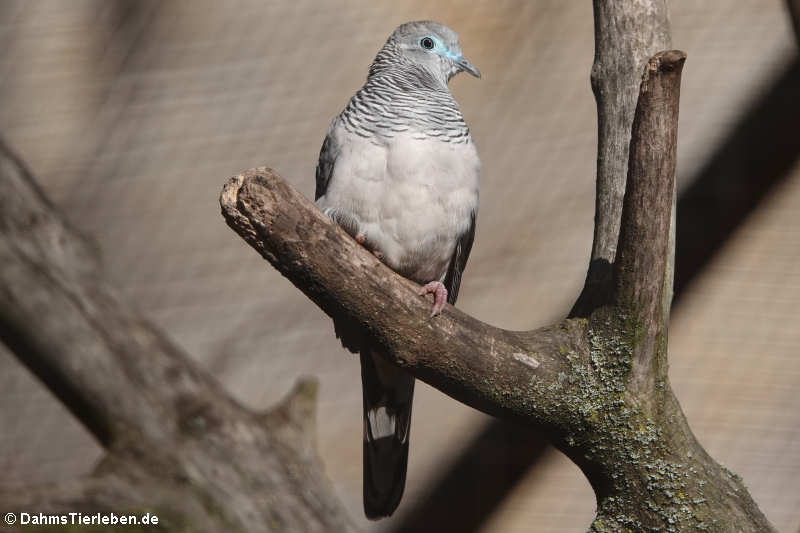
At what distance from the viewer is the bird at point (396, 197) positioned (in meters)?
2.46

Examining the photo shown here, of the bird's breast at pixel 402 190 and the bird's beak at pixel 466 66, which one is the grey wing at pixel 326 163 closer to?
the bird's breast at pixel 402 190

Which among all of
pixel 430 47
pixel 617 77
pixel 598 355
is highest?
pixel 617 77

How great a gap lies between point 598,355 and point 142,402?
66.3 inches

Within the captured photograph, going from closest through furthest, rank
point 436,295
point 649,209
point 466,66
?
point 649,209 → point 436,295 → point 466,66

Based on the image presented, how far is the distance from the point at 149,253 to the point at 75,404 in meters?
0.60

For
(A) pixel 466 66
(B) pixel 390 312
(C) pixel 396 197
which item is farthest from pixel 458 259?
(B) pixel 390 312

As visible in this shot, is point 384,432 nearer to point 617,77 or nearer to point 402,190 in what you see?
point 402,190

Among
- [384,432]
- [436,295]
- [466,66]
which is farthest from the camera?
[466,66]

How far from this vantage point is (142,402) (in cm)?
300

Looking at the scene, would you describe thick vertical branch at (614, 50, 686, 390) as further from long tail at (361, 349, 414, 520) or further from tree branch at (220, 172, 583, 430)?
long tail at (361, 349, 414, 520)

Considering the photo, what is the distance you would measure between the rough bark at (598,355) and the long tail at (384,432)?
2.49ft

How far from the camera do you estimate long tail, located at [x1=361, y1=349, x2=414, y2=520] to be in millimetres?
2697

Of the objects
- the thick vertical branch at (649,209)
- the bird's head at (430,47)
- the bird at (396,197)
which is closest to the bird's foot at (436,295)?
the bird at (396,197)

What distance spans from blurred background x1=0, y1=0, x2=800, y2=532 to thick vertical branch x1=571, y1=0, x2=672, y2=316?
922mm
